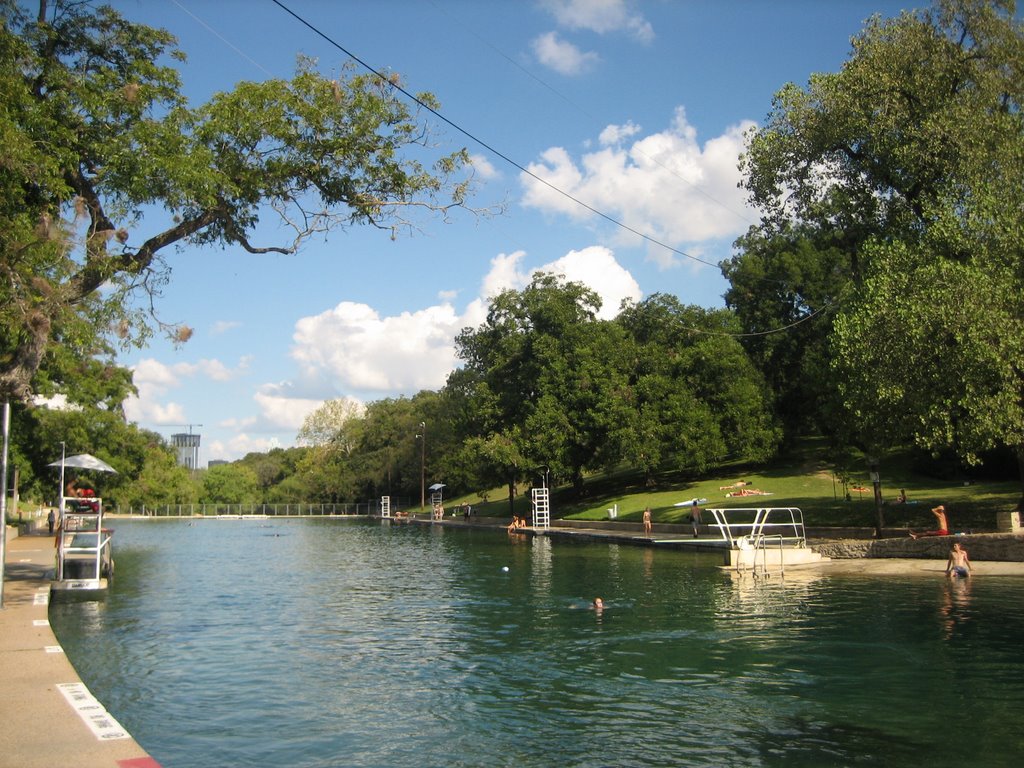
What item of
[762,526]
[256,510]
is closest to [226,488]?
[256,510]

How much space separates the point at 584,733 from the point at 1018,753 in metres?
4.73

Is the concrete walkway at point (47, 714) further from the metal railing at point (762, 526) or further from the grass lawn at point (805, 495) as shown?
the grass lawn at point (805, 495)

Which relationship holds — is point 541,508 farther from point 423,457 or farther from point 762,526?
point 423,457

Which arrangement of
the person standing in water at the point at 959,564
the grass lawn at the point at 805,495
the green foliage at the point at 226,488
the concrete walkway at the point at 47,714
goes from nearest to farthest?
the concrete walkway at the point at 47,714
the person standing in water at the point at 959,564
the grass lawn at the point at 805,495
the green foliage at the point at 226,488

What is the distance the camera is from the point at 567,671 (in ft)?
45.4

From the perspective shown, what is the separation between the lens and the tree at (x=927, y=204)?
25797mm

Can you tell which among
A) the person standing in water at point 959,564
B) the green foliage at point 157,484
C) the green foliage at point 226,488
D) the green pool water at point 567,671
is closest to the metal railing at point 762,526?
the green pool water at point 567,671

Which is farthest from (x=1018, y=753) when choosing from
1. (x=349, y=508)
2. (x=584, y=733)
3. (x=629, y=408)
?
(x=349, y=508)

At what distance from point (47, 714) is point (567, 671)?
762 cm

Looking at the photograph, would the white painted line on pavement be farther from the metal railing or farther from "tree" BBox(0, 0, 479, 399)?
the metal railing

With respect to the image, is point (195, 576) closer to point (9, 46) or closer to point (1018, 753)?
point (9, 46)

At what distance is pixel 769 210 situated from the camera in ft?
113

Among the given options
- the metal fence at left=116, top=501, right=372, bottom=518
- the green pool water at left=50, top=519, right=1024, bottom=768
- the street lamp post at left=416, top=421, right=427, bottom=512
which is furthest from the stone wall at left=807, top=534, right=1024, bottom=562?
the metal fence at left=116, top=501, right=372, bottom=518

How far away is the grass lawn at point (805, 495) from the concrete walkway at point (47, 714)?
28926 mm
